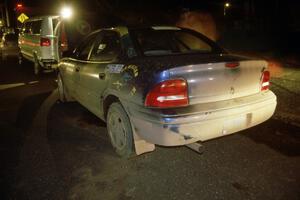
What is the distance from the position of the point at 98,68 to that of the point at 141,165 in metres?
1.42

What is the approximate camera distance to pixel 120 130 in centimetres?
386

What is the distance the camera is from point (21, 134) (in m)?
4.93

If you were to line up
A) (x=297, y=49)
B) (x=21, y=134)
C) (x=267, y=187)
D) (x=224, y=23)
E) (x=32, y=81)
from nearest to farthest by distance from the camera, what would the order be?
(x=267, y=187) → (x=21, y=134) → (x=32, y=81) → (x=297, y=49) → (x=224, y=23)

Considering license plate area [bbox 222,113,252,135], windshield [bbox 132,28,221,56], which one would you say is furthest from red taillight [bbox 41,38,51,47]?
license plate area [bbox 222,113,252,135]

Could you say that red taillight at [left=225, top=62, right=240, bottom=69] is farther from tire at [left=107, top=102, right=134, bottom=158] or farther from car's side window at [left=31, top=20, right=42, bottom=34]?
car's side window at [left=31, top=20, right=42, bottom=34]

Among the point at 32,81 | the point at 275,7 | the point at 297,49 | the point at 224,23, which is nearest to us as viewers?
the point at 32,81

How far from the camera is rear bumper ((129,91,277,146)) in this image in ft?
10.1

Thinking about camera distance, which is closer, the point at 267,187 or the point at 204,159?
the point at 267,187

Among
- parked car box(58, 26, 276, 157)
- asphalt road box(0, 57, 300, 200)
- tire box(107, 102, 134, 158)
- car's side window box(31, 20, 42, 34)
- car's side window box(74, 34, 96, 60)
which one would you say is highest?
car's side window box(31, 20, 42, 34)

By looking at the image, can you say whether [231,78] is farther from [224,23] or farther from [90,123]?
[224,23]

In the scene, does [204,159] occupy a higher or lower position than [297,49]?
lower

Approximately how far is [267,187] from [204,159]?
87cm

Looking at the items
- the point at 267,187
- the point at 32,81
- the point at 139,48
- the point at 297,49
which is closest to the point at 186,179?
the point at 267,187

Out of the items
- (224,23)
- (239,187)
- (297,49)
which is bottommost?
(239,187)
